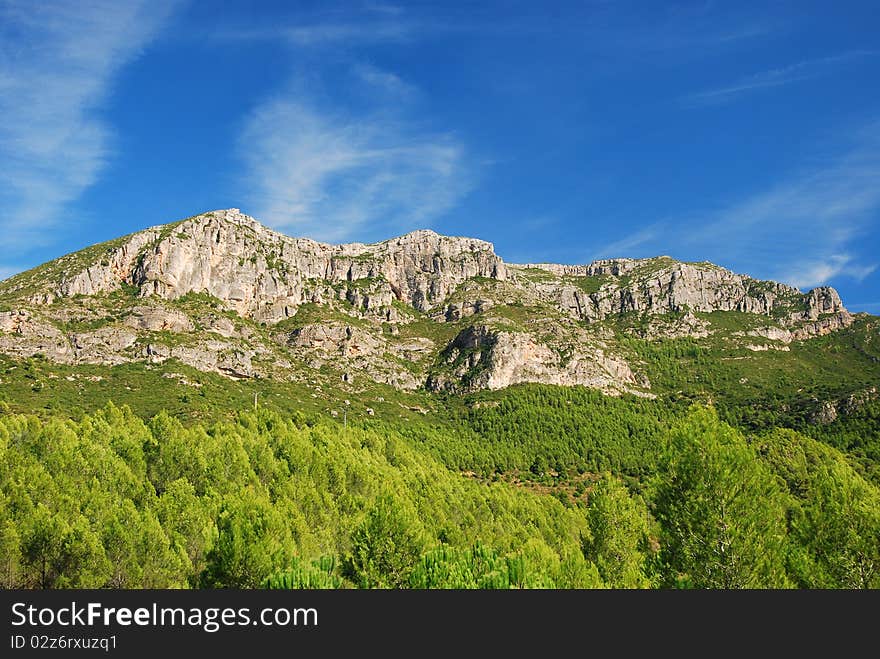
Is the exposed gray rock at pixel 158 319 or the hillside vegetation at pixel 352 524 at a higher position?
the exposed gray rock at pixel 158 319

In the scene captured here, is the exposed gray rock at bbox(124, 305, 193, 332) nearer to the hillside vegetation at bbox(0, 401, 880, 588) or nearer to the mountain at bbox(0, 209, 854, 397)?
the mountain at bbox(0, 209, 854, 397)

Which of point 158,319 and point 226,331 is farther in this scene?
point 226,331

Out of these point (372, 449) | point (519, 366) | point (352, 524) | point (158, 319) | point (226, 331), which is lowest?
point (352, 524)

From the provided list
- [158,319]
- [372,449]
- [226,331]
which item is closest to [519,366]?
[226,331]

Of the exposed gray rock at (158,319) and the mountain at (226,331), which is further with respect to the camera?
the exposed gray rock at (158,319)

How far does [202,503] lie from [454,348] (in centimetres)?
15770

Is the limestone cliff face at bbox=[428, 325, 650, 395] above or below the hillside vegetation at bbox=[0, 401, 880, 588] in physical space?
above

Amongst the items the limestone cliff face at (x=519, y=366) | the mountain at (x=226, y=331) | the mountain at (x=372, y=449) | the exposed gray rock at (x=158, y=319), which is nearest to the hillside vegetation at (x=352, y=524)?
the mountain at (x=372, y=449)

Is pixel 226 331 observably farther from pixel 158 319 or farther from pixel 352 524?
pixel 352 524

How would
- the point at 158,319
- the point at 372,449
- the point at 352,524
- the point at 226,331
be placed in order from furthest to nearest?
the point at 226,331, the point at 158,319, the point at 372,449, the point at 352,524

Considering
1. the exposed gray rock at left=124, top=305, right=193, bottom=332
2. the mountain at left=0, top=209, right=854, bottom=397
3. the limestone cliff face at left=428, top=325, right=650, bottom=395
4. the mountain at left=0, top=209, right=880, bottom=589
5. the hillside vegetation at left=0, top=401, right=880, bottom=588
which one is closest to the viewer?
the hillside vegetation at left=0, top=401, right=880, bottom=588

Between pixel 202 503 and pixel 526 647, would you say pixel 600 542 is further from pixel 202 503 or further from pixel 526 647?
pixel 202 503

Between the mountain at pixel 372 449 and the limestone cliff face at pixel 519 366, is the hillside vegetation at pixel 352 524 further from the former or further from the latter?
the limestone cliff face at pixel 519 366

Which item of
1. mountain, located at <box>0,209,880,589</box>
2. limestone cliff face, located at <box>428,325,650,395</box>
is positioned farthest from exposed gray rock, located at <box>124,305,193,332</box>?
limestone cliff face, located at <box>428,325,650,395</box>
